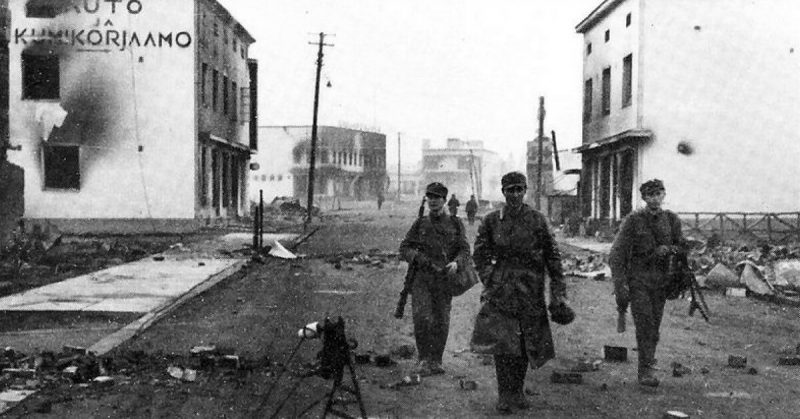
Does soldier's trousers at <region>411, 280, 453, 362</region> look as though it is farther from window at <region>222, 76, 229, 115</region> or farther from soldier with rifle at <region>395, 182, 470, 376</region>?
window at <region>222, 76, 229, 115</region>

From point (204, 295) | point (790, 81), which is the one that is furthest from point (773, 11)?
point (204, 295)

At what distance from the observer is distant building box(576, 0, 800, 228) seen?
1034 inches

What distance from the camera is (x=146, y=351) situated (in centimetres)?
850

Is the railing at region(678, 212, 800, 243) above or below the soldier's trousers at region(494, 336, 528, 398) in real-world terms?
above

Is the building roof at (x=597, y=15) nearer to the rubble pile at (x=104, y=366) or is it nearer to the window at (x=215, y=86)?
the window at (x=215, y=86)

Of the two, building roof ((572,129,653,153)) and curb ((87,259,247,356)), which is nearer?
curb ((87,259,247,356))

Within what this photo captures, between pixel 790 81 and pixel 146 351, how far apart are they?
77.3 ft

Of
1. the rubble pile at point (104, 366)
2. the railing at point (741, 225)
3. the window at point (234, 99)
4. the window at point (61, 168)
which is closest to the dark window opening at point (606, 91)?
the railing at point (741, 225)

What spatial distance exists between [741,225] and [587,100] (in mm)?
9561

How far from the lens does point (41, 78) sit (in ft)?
96.9

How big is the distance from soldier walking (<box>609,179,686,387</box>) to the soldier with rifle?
4.37 ft

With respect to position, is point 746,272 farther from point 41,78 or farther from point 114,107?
point 41,78

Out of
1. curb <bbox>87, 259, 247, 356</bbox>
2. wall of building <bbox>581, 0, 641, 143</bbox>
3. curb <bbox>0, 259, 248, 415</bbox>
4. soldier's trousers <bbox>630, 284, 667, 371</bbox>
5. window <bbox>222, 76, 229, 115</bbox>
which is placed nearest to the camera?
curb <bbox>0, 259, 248, 415</bbox>

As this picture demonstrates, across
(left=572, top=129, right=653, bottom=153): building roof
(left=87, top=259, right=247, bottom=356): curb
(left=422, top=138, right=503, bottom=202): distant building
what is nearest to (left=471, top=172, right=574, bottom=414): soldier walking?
(left=87, top=259, right=247, bottom=356): curb
